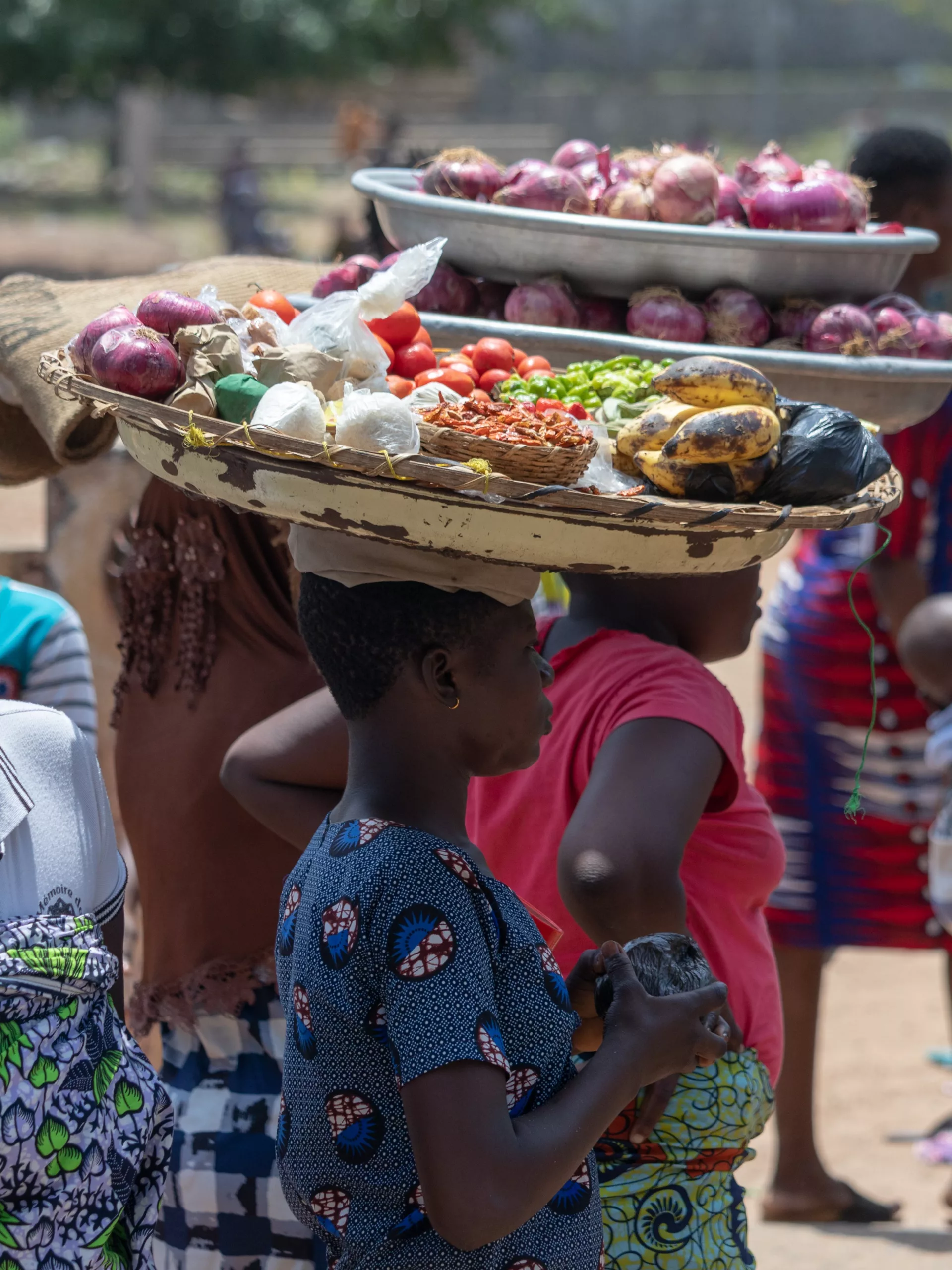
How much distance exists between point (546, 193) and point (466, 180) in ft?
0.64

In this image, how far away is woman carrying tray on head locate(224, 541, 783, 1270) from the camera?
1930 mm

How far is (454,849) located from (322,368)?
25.3 inches

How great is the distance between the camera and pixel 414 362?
205 centimetres

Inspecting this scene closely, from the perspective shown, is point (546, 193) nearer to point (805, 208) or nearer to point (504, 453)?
point (805, 208)

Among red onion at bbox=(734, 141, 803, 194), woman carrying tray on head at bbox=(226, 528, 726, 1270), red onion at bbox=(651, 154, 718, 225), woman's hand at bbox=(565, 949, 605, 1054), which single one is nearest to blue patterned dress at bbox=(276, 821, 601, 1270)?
woman carrying tray on head at bbox=(226, 528, 726, 1270)

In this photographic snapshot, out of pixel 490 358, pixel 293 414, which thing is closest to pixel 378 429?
pixel 293 414

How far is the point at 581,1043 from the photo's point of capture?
5.90 ft

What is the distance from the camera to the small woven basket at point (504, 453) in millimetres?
1611

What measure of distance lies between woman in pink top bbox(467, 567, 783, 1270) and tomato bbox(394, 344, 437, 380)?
44 centimetres

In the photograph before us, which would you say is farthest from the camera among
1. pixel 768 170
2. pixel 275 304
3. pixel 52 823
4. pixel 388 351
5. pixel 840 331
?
pixel 768 170

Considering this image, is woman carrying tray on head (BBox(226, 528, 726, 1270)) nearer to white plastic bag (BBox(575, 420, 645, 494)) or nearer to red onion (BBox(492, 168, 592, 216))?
white plastic bag (BBox(575, 420, 645, 494))

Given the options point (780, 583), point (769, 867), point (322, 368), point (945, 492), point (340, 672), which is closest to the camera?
point (340, 672)

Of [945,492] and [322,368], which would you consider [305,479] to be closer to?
[322,368]

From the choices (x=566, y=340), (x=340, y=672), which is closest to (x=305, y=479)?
(x=340, y=672)
